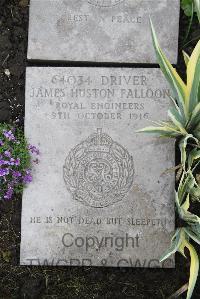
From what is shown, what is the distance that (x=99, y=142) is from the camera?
9.70 ft

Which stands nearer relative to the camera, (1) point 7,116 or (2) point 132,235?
(2) point 132,235

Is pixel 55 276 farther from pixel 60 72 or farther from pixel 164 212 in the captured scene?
pixel 60 72

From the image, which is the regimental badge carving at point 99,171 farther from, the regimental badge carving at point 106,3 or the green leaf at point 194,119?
the regimental badge carving at point 106,3

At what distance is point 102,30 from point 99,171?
35.0 inches

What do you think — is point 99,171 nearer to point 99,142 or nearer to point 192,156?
point 99,142

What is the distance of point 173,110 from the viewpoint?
105 inches

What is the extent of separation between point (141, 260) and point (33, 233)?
26.7 inches

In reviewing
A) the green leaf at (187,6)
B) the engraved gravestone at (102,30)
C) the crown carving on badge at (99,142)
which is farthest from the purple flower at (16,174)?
the green leaf at (187,6)

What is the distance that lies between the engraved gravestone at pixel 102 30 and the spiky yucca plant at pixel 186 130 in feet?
1.18

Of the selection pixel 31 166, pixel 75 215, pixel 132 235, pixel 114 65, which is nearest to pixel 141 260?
pixel 132 235

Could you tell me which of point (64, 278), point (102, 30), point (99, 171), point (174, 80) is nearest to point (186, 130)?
point (174, 80)

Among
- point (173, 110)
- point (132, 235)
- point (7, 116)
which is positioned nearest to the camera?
point (173, 110)

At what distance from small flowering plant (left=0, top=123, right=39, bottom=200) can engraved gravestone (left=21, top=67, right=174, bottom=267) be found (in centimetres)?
5

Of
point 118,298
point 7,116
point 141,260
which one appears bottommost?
point 118,298
